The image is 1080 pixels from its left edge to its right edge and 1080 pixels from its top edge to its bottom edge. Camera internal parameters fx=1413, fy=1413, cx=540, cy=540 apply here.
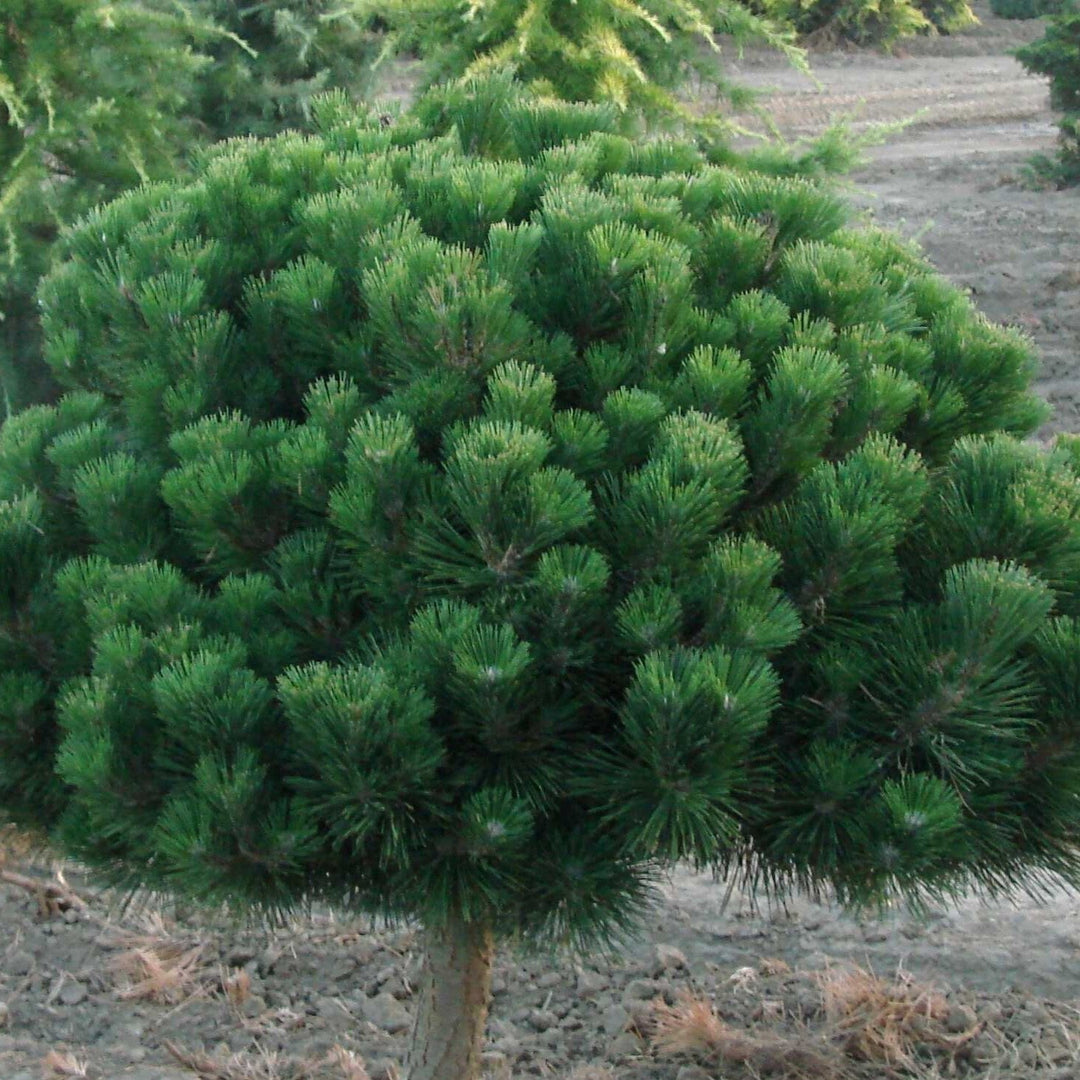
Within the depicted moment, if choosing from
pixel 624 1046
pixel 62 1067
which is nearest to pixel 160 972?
pixel 62 1067

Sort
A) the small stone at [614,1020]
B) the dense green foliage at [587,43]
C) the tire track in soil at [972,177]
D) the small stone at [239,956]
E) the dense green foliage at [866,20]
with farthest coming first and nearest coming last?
the dense green foliage at [866,20] → the tire track in soil at [972,177] → the dense green foliage at [587,43] → the small stone at [239,956] → the small stone at [614,1020]

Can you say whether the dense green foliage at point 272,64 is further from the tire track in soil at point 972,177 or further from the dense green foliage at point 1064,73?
the dense green foliage at point 1064,73

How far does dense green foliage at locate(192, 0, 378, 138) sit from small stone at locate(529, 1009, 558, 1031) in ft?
15.2

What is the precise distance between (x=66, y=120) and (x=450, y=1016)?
3.96m

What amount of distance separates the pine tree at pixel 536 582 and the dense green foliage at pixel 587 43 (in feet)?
11.0

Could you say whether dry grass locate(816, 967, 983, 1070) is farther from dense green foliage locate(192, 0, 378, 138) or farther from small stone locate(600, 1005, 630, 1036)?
dense green foliage locate(192, 0, 378, 138)

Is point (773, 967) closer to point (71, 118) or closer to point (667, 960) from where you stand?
point (667, 960)

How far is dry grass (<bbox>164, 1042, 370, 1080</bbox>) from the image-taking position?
3.26m

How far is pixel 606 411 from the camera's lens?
77.2 inches

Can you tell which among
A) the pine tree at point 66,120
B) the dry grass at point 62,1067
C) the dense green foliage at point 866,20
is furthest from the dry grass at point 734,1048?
the dense green foliage at point 866,20

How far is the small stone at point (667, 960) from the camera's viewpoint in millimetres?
3643

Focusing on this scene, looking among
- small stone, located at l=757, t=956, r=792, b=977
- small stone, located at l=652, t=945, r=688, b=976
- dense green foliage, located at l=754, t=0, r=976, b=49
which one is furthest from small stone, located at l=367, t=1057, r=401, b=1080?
dense green foliage, located at l=754, t=0, r=976, b=49

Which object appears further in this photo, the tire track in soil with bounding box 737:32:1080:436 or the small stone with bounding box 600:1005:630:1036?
the tire track in soil with bounding box 737:32:1080:436

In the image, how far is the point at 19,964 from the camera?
372 cm
